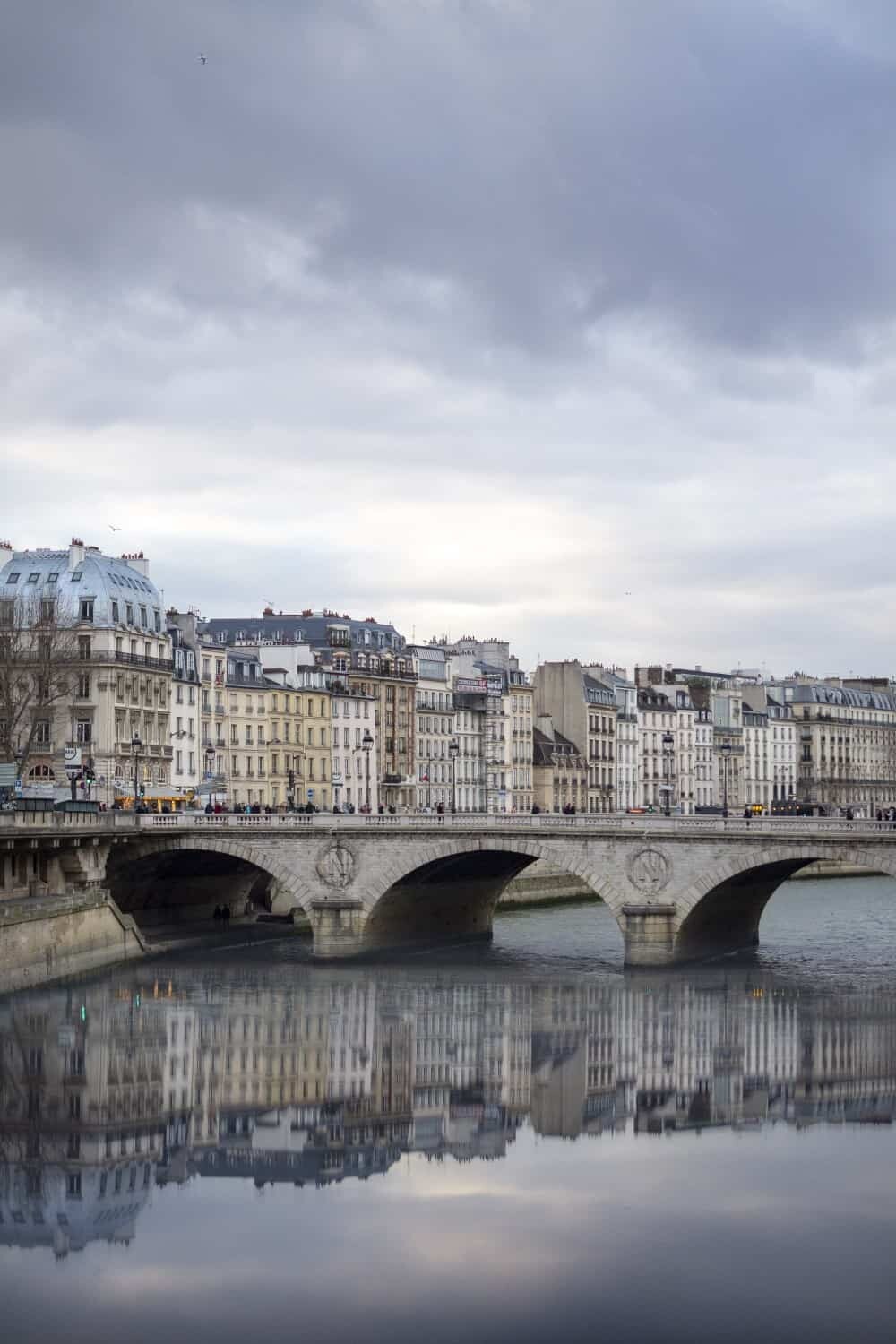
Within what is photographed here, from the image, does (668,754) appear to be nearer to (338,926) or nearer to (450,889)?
(450,889)

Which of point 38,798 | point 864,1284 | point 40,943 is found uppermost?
point 38,798

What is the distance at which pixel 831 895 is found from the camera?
120000 mm

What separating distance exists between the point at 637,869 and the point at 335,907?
11187 mm

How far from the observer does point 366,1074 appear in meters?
53.6

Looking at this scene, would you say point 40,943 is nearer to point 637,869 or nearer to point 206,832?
point 206,832

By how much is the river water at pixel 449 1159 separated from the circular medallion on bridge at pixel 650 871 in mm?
4446

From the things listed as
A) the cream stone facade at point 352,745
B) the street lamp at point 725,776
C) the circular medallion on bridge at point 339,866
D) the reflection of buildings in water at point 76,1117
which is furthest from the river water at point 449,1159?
the cream stone facade at point 352,745

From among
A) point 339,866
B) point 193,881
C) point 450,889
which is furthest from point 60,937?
point 450,889

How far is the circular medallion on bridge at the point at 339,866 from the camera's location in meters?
80.5

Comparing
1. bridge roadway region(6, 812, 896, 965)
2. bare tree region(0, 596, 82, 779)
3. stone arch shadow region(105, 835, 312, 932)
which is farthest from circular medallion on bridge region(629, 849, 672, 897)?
bare tree region(0, 596, 82, 779)

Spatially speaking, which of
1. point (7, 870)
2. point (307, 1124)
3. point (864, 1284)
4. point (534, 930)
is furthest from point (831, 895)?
point (864, 1284)

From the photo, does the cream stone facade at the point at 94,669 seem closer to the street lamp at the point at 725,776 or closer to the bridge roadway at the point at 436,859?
the bridge roadway at the point at 436,859

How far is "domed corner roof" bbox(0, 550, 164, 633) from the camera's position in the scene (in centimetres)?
10825

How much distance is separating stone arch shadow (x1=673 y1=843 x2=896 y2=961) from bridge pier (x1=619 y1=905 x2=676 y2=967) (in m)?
0.32
